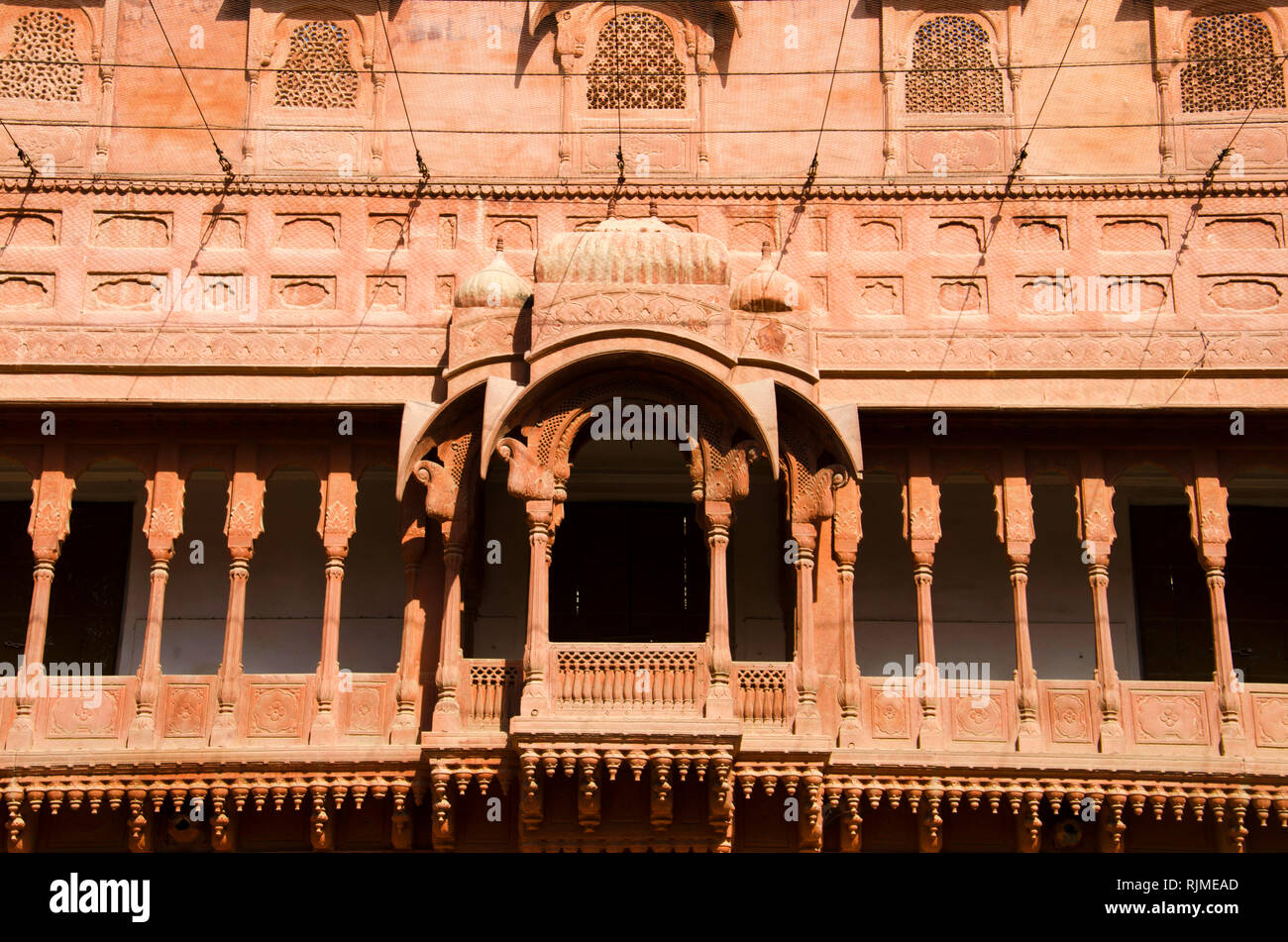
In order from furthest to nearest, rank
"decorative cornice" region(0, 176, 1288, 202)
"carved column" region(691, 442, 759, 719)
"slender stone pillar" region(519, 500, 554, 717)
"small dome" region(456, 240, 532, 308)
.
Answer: "decorative cornice" region(0, 176, 1288, 202)
"small dome" region(456, 240, 532, 308)
"carved column" region(691, 442, 759, 719)
"slender stone pillar" region(519, 500, 554, 717)

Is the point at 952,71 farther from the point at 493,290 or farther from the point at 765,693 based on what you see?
the point at 765,693

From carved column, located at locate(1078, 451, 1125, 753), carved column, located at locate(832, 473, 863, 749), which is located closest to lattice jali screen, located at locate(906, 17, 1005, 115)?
carved column, located at locate(1078, 451, 1125, 753)

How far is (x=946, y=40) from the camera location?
19.3 meters

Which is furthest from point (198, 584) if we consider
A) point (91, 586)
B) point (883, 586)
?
point (883, 586)

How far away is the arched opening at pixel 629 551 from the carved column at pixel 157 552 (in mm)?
3085

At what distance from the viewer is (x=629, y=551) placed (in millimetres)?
17516

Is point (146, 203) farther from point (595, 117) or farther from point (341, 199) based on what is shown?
point (595, 117)

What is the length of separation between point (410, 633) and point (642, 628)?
79.5 inches

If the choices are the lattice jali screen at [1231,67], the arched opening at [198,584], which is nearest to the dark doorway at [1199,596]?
the lattice jali screen at [1231,67]

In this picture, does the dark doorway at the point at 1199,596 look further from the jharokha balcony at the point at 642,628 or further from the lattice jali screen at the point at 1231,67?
the lattice jali screen at the point at 1231,67

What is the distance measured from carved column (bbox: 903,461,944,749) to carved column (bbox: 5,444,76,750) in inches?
263

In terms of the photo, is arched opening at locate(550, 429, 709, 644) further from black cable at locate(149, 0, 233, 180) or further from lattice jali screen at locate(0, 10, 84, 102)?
lattice jali screen at locate(0, 10, 84, 102)

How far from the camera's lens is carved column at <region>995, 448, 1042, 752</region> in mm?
16047

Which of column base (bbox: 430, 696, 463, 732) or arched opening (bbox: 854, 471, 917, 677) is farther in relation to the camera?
arched opening (bbox: 854, 471, 917, 677)
